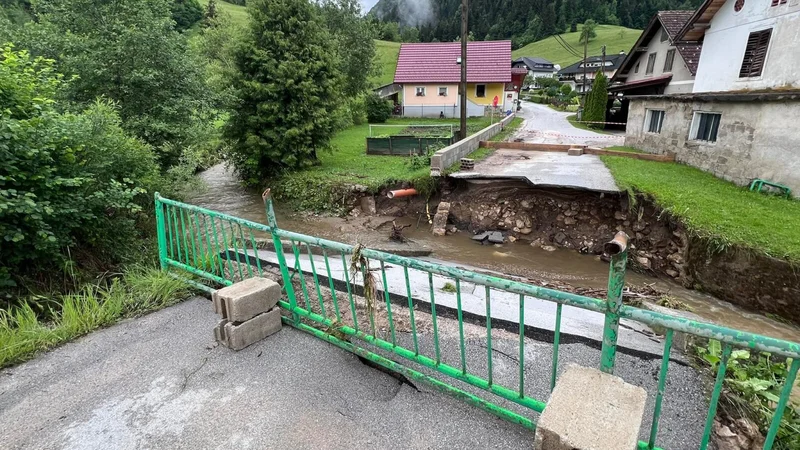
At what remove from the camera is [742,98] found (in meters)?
10.3

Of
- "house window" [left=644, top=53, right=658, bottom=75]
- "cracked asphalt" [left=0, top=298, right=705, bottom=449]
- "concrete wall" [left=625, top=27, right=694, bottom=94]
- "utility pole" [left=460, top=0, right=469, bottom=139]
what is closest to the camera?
"cracked asphalt" [left=0, top=298, right=705, bottom=449]

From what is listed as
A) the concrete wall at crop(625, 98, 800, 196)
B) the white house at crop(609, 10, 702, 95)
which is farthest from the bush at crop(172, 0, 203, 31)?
the concrete wall at crop(625, 98, 800, 196)

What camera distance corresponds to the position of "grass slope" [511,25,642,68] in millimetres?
79800

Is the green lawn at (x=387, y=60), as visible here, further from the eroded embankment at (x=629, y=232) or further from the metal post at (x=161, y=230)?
the metal post at (x=161, y=230)

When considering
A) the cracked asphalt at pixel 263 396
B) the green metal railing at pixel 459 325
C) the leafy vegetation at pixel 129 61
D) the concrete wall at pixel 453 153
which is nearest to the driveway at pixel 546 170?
the concrete wall at pixel 453 153

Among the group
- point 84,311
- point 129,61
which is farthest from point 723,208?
point 129,61

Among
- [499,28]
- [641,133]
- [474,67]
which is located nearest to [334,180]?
[641,133]

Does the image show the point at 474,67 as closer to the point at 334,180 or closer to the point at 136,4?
the point at 334,180

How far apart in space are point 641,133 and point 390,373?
1697 centimetres

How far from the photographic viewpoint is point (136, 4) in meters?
9.09

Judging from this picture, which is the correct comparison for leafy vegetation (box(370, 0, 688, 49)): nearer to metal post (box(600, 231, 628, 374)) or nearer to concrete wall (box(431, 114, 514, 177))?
concrete wall (box(431, 114, 514, 177))

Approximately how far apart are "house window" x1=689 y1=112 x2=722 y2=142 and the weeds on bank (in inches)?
575

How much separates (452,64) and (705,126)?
2288cm

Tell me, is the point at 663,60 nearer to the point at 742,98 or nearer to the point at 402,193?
the point at 742,98
